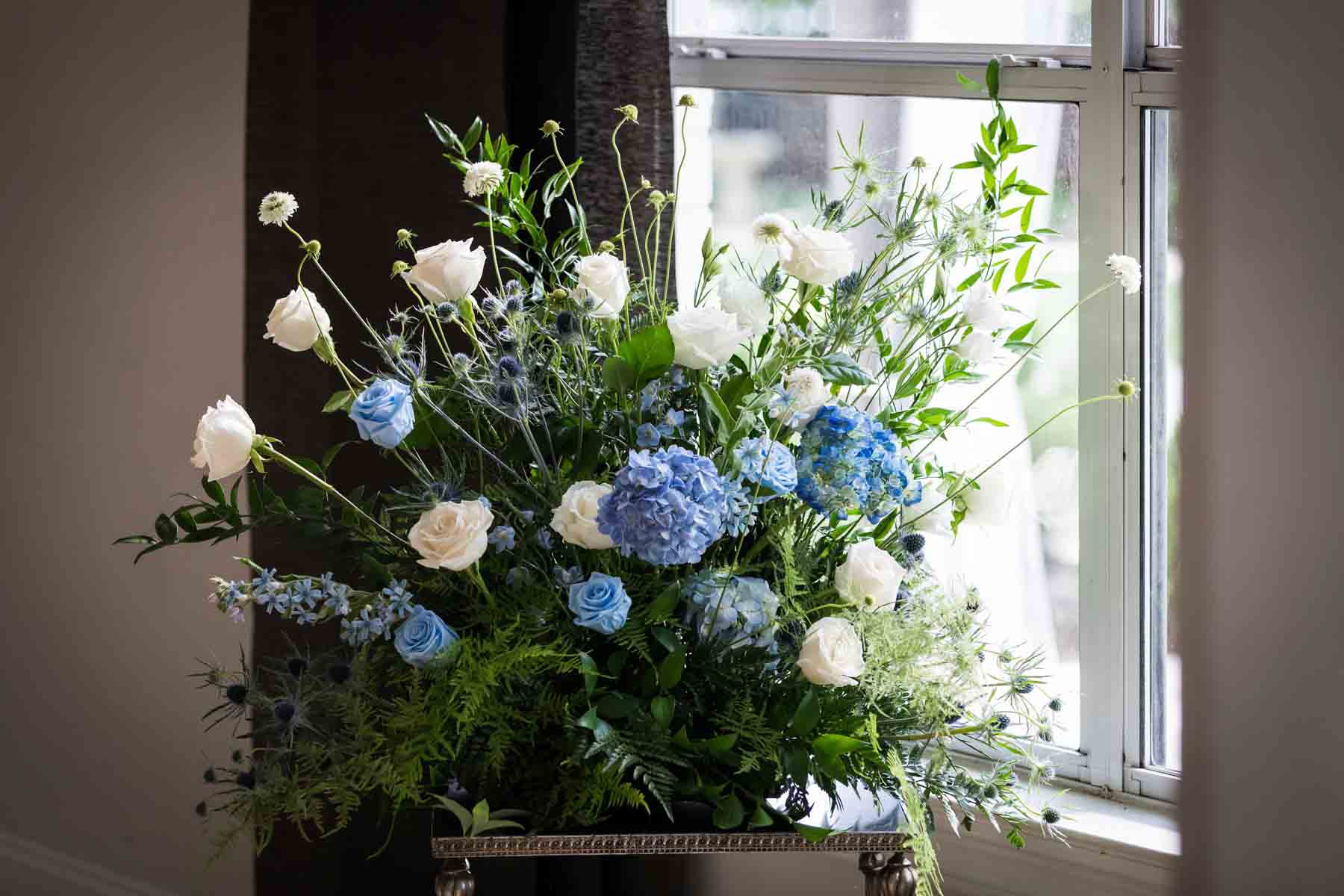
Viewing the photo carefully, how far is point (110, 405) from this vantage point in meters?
2.31

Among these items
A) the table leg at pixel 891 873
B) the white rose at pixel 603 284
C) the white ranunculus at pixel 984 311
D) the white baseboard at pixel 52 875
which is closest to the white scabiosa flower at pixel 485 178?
the white rose at pixel 603 284

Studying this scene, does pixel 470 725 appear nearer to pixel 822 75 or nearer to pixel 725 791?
pixel 725 791

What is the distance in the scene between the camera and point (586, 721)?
107 cm

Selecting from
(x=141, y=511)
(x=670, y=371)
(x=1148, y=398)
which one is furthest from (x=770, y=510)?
(x=141, y=511)

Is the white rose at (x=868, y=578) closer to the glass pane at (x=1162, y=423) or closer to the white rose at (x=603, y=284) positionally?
the white rose at (x=603, y=284)

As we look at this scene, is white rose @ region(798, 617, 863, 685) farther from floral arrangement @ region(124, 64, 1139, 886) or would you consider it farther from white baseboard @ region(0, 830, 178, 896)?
white baseboard @ region(0, 830, 178, 896)

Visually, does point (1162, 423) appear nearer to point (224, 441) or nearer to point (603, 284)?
point (603, 284)

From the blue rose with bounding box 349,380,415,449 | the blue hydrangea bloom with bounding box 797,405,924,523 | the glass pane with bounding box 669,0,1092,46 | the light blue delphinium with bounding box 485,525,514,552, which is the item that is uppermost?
the glass pane with bounding box 669,0,1092,46

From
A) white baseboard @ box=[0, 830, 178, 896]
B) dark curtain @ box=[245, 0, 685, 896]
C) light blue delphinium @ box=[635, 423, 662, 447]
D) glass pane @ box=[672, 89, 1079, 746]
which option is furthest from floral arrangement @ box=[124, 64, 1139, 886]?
white baseboard @ box=[0, 830, 178, 896]

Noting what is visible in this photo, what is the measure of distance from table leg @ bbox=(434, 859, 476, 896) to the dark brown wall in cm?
63

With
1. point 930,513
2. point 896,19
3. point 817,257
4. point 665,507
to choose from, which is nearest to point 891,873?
point 930,513

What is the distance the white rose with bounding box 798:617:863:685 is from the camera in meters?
1.06

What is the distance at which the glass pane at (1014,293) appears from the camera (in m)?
1.57

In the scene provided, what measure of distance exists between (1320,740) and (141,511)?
1.97 m
